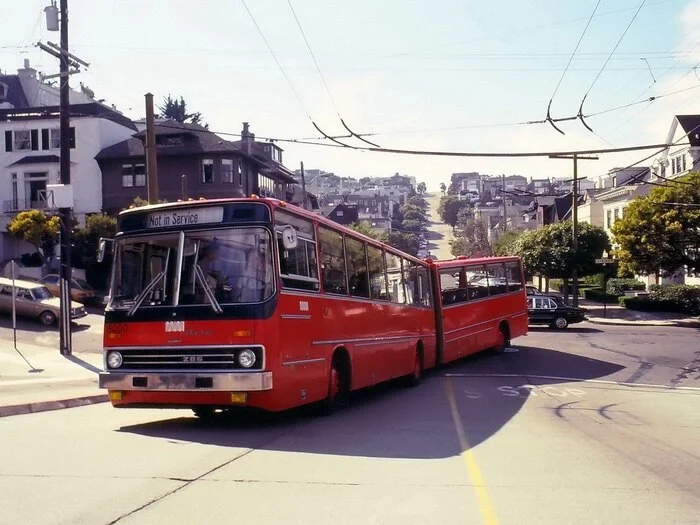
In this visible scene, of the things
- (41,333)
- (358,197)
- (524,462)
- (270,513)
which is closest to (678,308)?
(41,333)

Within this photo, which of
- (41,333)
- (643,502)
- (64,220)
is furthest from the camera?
(41,333)

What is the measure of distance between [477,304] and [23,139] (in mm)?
39821

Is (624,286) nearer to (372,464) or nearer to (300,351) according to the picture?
(300,351)

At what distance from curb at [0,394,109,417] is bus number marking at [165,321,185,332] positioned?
4162mm

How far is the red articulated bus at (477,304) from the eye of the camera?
73.5 ft

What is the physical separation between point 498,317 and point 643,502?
758 inches

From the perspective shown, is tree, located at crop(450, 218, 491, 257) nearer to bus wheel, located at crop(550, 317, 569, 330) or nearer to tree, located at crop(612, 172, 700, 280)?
tree, located at crop(612, 172, 700, 280)

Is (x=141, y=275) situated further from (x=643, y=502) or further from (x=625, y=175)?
(x=625, y=175)

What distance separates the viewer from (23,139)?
5350 cm

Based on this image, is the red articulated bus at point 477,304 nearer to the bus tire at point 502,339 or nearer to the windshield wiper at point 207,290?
the bus tire at point 502,339

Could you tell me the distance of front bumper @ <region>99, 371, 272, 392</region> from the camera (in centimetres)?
991

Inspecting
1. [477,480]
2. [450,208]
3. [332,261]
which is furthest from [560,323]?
[450,208]

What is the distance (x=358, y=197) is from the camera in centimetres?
16688

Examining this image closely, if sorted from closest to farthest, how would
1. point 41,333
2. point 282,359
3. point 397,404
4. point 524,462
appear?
point 524,462
point 282,359
point 397,404
point 41,333
